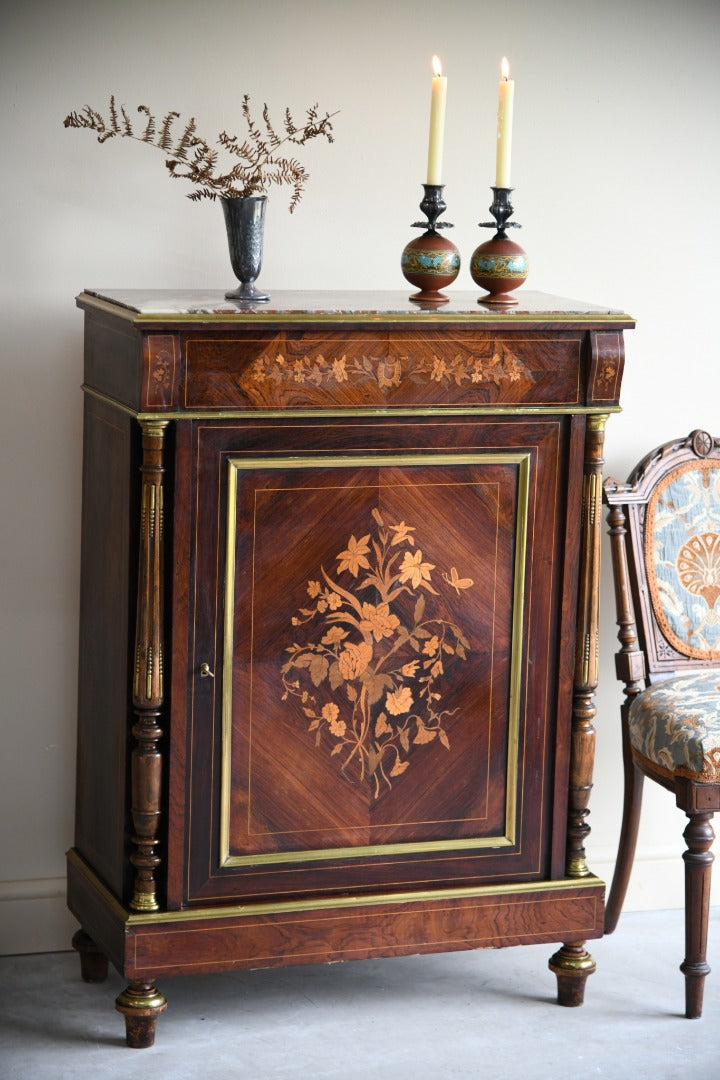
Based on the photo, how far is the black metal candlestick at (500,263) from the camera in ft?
8.93

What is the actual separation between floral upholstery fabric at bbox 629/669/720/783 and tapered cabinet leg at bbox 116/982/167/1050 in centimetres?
105

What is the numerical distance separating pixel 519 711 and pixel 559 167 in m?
1.23

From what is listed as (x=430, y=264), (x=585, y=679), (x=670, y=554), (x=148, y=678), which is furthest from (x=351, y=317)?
(x=670, y=554)

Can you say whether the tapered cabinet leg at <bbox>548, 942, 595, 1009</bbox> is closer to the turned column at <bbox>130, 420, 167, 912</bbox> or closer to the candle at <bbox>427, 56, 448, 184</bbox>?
the turned column at <bbox>130, 420, 167, 912</bbox>

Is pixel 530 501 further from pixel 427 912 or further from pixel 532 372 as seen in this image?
pixel 427 912

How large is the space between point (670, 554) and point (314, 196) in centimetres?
106

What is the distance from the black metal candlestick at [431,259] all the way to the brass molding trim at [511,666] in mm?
326

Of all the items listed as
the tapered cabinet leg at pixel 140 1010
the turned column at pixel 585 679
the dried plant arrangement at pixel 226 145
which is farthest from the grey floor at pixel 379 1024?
the dried plant arrangement at pixel 226 145

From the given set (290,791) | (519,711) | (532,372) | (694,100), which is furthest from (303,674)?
(694,100)

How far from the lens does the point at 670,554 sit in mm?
3129

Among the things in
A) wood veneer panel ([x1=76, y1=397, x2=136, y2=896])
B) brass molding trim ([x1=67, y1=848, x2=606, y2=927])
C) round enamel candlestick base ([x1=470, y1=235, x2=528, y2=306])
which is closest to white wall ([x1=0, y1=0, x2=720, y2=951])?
wood veneer panel ([x1=76, y1=397, x2=136, y2=896])

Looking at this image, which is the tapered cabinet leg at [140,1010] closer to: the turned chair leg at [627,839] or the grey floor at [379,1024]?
the grey floor at [379,1024]

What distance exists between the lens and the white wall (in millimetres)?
2912

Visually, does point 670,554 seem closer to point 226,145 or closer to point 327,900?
point 327,900
